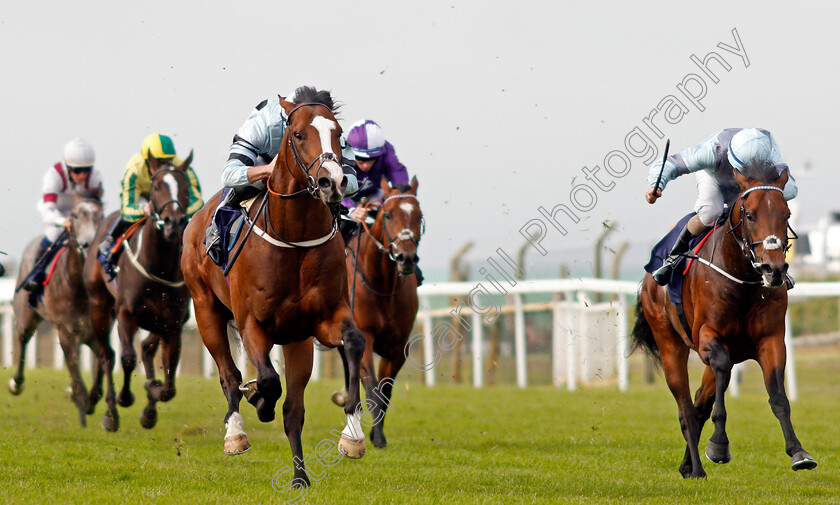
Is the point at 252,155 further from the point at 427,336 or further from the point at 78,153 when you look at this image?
the point at 427,336

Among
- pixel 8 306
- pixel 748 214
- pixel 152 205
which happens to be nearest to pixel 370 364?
pixel 152 205

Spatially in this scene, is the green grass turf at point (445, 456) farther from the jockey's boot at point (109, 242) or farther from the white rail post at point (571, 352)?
the jockey's boot at point (109, 242)

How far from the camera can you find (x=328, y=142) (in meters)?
4.85

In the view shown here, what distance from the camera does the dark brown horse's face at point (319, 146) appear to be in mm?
4652

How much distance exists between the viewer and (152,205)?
7.73m

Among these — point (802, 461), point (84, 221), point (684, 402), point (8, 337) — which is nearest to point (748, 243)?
point (802, 461)

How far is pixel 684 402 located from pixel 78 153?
19.8 feet

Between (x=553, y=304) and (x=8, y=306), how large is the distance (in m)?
9.24

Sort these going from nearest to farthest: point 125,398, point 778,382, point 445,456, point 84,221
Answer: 1. point 778,382
2. point 445,456
3. point 125,398
4. point 84,221

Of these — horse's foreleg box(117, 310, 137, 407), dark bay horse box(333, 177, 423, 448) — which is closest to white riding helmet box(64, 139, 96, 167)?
horse's foreleg box(117, 310, 137, 407)

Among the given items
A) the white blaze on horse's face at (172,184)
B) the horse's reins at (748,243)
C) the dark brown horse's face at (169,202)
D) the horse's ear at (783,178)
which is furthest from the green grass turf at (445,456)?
the white blaze on horse's face at (172,184)

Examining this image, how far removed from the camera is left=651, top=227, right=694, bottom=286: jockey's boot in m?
6.36

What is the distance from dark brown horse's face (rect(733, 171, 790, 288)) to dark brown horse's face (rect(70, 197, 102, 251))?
581cm

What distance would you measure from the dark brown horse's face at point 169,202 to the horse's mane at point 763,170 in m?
4.08
